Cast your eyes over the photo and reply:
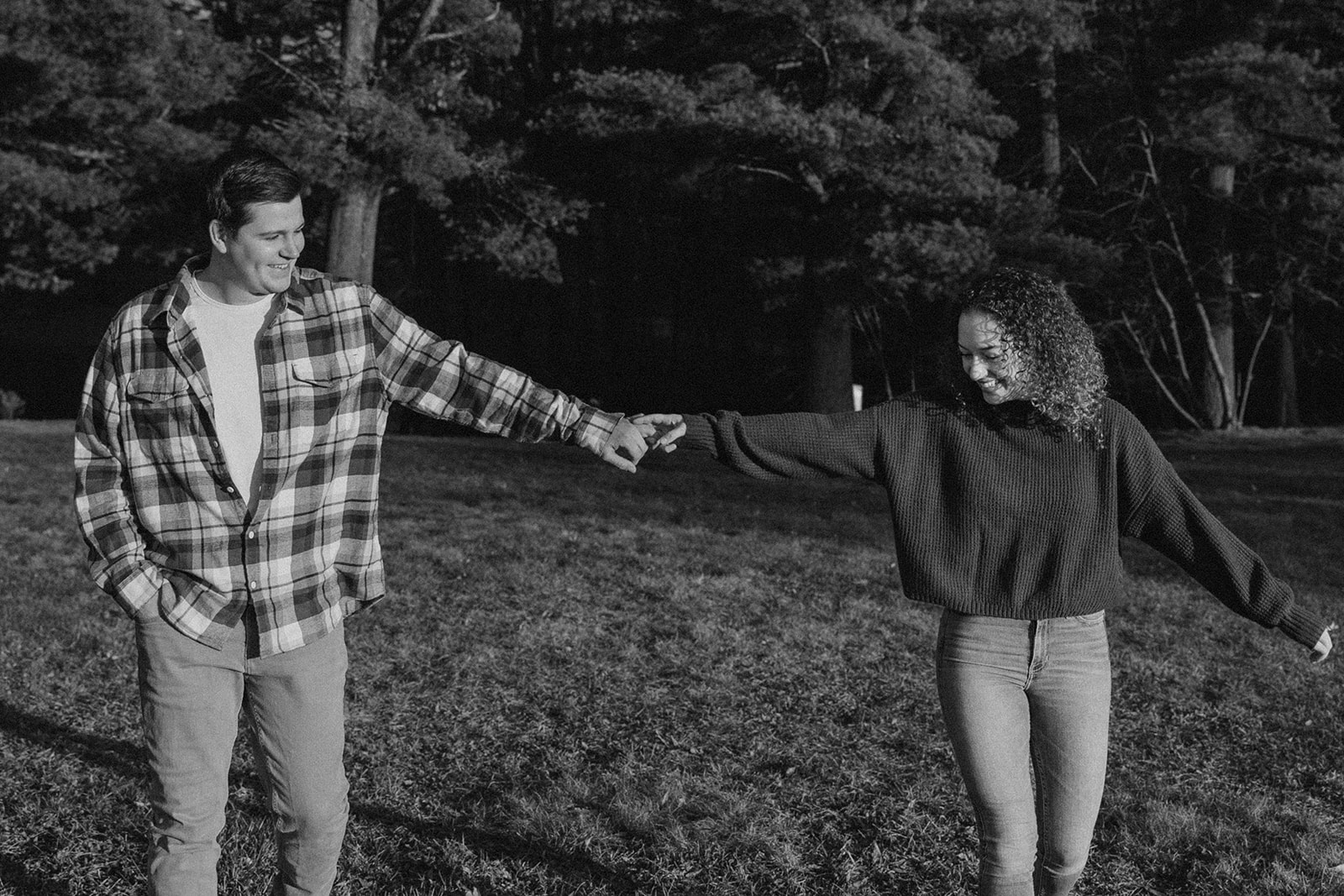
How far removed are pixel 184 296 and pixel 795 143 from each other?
14.1 meters

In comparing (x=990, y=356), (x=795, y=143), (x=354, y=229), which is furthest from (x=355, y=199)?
(x=990, y=356)

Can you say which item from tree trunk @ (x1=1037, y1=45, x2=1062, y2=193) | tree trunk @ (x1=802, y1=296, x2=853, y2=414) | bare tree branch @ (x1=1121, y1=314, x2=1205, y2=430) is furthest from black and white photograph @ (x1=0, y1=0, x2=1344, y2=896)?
tree trunk @ (x1=1037, y1=45, x2=1062, y2=193)

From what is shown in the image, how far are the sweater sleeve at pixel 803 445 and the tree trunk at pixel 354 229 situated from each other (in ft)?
49.4

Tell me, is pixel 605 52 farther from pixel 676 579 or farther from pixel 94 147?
pixel 676 579

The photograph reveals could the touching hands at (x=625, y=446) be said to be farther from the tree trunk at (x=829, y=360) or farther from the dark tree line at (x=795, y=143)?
the tree trunk at (x=829, y=360)

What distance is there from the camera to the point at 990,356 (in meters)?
2.99

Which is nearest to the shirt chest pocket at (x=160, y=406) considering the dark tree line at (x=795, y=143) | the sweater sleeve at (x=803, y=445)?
the sweater sleeve at (x=803, y=445)

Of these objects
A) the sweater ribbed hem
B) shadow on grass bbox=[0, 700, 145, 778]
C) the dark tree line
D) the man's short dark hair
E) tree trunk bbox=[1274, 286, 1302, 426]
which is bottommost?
shadow on grass bbox=[0, 700, 145, 778]

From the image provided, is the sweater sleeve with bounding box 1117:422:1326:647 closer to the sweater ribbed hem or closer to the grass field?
the sweater ribbed hem

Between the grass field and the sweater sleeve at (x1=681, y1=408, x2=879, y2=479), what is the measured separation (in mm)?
1404

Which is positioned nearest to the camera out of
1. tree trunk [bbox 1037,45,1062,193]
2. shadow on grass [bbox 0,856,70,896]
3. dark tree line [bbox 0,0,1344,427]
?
shadow on grass [bbox 0,856,70,896]

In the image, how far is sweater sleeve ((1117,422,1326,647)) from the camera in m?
3.07

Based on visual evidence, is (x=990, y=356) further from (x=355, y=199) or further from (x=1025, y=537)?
(x=355, y=199)

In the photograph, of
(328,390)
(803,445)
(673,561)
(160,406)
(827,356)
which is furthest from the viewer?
(827,356)
